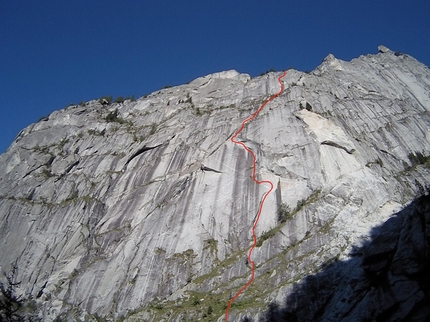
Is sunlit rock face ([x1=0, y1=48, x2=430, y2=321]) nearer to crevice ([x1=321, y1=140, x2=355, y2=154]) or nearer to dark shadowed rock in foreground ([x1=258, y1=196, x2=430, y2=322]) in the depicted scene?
crevice ([x1=321, y1=140, x2=355, y2=154])

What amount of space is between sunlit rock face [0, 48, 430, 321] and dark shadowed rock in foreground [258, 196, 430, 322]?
165 centimetres

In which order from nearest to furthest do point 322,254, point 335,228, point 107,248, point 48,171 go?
point 322,254 → point 335,228 → point 107,248 → point 48,171

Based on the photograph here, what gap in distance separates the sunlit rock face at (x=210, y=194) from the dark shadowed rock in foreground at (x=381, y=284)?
165cm

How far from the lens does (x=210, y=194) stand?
40312 millimetres

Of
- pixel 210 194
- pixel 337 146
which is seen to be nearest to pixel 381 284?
pixel 210 194

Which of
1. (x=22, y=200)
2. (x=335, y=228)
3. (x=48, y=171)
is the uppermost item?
(x=48, y=171)

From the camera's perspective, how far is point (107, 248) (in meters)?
39.9

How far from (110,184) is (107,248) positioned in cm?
1068

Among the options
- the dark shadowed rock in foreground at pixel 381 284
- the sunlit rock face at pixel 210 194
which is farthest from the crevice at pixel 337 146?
the dark shadowed rock in foreground at pixel 381 284

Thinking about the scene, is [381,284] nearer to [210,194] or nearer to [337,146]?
[210,194]

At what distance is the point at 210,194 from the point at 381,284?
76.4 ft

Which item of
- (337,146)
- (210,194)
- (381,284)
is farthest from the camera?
(337,146)

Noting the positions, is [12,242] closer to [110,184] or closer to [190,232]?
[110,184]

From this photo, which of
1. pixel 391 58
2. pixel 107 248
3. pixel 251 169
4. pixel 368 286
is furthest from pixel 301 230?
pixel 391 58
